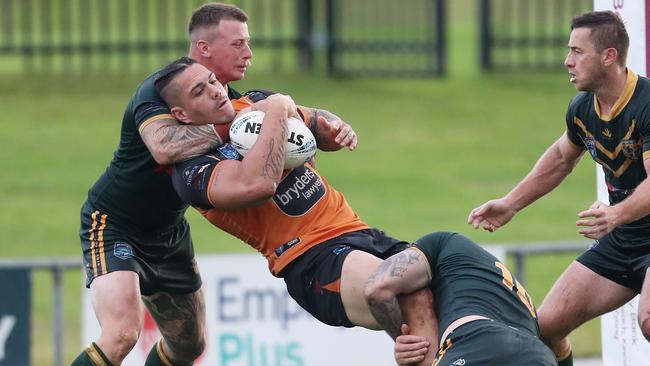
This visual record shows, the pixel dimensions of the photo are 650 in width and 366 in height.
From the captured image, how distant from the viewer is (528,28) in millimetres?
21469

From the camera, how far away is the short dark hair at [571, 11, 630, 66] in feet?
24.3

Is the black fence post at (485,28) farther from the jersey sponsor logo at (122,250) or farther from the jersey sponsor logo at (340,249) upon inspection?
the jersey sponsor logo at (340,249)

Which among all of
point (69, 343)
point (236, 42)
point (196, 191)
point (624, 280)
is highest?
point (236, 42)

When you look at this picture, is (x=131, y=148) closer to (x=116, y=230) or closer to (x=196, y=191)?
(x=116, y=230)

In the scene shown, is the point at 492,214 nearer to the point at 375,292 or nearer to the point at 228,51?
the point at 375,292

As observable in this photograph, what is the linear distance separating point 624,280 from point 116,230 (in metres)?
2.88

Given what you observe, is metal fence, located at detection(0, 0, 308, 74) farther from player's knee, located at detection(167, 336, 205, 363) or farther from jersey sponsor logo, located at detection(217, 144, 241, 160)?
jersey sponsor logo, located at detection(217, 144, 241, 160)

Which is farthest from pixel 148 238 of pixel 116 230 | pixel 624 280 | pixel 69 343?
pixel 69 343

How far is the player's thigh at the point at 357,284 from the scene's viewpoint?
691 cm

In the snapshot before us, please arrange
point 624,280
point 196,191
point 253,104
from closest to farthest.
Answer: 1. point 196,191
2. point 253,104
3. point 624,280

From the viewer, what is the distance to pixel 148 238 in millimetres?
8180

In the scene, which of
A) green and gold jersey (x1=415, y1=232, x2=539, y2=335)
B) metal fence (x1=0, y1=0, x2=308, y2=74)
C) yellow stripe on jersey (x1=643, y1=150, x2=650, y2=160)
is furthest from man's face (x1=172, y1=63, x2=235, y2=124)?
metal fence (x1=0, y1=0, x2=308, y2=74)

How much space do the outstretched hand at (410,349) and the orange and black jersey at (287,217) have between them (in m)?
0.76

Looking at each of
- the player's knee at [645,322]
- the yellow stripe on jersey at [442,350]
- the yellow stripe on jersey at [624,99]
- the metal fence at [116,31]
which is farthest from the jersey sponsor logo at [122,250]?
the metal fence at [116,31]
